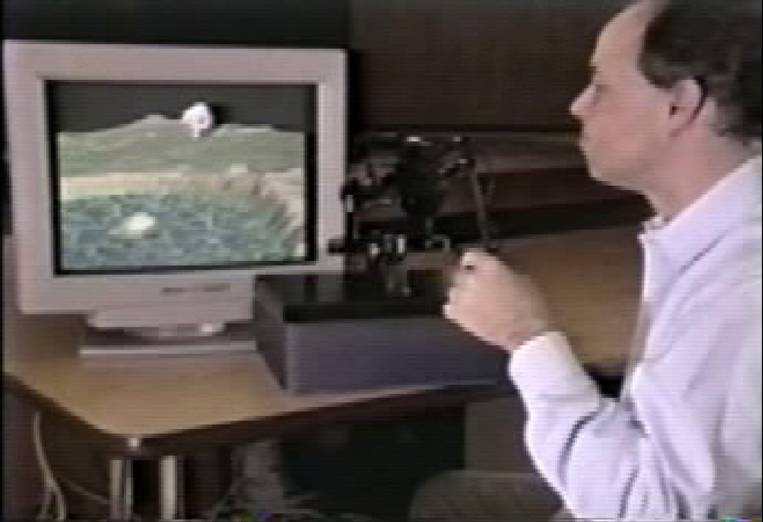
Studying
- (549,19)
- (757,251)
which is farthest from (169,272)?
(757,251)

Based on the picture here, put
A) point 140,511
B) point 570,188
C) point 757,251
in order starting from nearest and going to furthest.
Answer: point 757,251
point 570,188
point 140,511

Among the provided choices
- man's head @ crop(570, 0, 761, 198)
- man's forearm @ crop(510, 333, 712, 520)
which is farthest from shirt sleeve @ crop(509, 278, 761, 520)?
man's head @ crop(570, 0, 761, 198)

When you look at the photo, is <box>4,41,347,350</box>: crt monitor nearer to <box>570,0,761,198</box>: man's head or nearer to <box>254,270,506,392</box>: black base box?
<box>254,270,506,392</box>: black base box

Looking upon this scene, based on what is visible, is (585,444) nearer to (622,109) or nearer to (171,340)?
(622,109)

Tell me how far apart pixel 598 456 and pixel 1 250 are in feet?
2.12

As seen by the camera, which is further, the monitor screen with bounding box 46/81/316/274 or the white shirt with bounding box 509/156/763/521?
the monitor screen with bounding box 46/81/316/274

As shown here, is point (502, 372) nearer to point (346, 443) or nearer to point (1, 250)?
point (346, 443)

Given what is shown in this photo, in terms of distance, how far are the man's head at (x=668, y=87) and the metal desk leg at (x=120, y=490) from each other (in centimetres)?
66

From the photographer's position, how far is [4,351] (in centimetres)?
107

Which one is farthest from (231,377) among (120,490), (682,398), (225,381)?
(682,398)

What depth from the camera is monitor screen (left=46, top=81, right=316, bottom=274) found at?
1.07m

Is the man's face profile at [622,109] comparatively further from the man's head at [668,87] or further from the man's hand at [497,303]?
the man's hand at [497,303]

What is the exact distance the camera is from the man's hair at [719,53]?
25.3 inches

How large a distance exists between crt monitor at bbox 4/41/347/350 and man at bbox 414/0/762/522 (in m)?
0.38
